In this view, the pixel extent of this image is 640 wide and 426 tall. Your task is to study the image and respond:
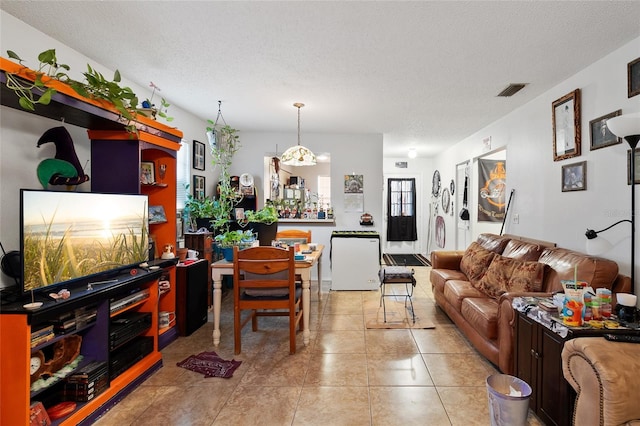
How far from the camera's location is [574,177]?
2.95 metres

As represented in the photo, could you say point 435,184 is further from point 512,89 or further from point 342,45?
point 342,45

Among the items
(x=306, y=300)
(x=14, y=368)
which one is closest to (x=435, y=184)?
(x=306, y=300)

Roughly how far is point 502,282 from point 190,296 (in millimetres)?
2974

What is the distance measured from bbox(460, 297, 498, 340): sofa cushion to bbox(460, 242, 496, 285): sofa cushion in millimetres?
513

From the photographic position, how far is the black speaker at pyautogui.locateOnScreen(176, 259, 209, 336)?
3.16 m

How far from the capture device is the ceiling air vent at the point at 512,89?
10.7 ft

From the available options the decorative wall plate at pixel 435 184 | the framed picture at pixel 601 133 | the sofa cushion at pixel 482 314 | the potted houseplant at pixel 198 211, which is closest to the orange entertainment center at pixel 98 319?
the potted houseplant at pixel 198 211

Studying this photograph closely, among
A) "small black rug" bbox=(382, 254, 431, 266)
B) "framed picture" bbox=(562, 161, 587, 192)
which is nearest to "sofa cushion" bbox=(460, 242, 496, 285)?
"framed picture" bbox=(562, 161, 587, 192)

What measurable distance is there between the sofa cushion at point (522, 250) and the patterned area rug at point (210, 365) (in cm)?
281

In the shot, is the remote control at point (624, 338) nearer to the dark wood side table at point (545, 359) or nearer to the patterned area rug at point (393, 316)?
the dark wood side table at point (545, 359)

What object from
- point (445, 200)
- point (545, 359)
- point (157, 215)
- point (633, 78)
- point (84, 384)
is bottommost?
point (84, 384)

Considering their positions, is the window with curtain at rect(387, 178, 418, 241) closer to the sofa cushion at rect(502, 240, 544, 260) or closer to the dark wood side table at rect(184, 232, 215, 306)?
the sofa cushion at rect(502, 240, 544, 260)

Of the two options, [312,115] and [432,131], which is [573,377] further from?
[432,131]

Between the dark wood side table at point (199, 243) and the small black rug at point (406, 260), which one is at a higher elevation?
the dark wood side table at point (199, 243)
